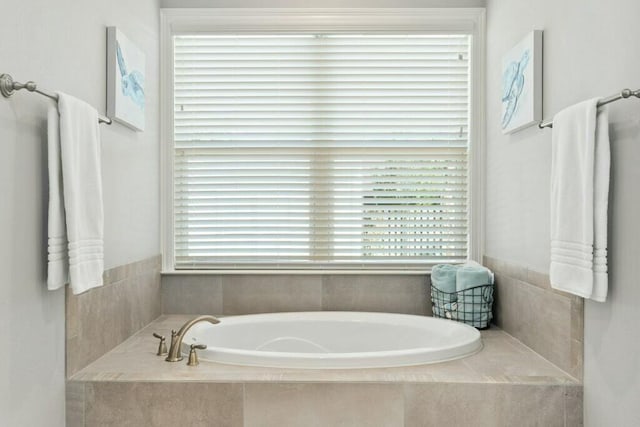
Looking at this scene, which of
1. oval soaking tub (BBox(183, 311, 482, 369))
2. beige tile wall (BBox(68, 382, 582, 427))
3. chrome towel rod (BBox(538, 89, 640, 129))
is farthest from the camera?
oval soaking tub (BBox(183, 311, 482, 369))

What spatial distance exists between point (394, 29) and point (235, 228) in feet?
4.64

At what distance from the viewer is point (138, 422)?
1.89 meters

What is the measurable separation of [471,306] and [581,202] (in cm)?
111

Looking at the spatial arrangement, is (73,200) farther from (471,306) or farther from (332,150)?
(471,306)

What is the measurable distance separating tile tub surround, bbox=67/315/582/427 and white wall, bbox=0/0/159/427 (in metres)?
0.20

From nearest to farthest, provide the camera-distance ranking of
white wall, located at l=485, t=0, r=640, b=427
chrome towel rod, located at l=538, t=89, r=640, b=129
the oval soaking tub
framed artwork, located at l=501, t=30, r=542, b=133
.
Answer: 1. chrome towel rod, located at l=538, t=89, r=640, b=129
2. white wall, located at l=485, t=0, r=640, b=427
3. framed artwork, located at l=501, t=30, r=542, b=133
4. the oval soaking tub

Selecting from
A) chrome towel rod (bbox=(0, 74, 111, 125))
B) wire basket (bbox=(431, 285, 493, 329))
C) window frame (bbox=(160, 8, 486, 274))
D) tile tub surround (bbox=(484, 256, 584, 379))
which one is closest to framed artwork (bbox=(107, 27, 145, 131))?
window frame (bbox=(160, 8, 486, 274))

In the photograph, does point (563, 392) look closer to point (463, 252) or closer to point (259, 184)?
point (463, 252)

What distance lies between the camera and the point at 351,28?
3.08 m

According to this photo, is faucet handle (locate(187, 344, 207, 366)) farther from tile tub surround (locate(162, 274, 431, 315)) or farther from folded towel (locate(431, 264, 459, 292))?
folded towel (locate(431, 264, 459, 292))

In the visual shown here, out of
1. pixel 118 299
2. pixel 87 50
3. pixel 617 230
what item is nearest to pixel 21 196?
pixel 87 50

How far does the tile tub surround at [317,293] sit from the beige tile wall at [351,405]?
45.0 inches

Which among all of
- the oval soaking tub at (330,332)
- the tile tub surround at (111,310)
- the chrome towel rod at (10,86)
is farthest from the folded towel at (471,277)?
the chrome towel rod at (10,86)

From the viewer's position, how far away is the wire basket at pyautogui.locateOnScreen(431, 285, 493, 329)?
2.72 meters
